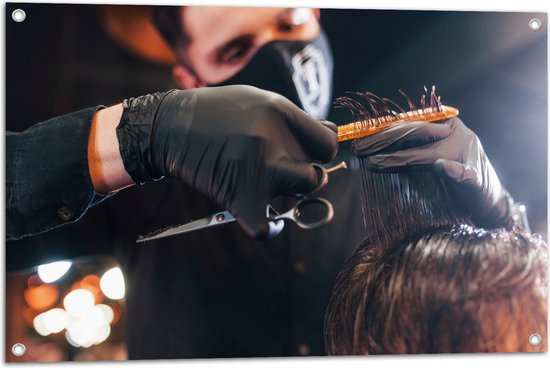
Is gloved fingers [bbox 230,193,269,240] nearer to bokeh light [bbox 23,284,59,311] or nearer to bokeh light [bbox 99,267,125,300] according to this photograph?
bokeh light [bbox 99,267,125,300]

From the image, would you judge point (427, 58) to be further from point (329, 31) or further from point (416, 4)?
point (329, 31)

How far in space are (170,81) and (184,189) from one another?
0.25 metres

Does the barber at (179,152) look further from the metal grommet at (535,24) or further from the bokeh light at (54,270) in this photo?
the metal grommet at (535,24)

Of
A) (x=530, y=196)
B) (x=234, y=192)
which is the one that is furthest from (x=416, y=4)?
(x=234, y=192)

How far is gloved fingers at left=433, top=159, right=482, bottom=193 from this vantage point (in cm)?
129

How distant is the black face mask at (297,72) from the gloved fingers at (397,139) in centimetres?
12

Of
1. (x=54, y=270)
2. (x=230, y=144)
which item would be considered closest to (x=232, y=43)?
(x=230, y=144)

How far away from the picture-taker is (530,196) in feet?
4.46

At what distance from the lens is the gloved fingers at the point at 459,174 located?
4.24 ft

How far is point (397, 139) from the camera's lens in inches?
51.1

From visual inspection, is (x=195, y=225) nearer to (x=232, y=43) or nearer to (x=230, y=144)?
(x=230, y=144)

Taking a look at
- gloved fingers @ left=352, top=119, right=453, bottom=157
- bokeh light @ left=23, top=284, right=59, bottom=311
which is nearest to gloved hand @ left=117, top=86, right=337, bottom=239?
gloved fingers @ left=352, top=119, right=453, bottom=157

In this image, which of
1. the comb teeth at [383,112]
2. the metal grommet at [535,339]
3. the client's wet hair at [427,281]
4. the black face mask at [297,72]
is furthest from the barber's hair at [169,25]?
the metal grommet at [535,339]

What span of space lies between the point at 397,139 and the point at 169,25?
58 centimetres
